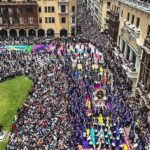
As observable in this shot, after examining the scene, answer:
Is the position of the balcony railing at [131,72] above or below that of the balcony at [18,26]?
below

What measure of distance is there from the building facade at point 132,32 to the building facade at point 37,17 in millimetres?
22729

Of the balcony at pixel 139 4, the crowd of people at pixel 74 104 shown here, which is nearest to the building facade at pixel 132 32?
the balcony at pixel 139 4

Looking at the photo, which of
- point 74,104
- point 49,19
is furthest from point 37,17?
point 74,104

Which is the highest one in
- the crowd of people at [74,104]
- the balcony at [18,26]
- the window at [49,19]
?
the window at [49,19]

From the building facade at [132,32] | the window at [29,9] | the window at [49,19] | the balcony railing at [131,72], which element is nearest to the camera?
the building facade at [132,32]

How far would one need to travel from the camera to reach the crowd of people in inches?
1356

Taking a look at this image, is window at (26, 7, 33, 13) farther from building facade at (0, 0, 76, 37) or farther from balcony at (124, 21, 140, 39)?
balcony at (124, 21, 140, 39)

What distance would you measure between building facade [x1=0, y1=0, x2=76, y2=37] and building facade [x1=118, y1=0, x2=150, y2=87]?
74.6ft

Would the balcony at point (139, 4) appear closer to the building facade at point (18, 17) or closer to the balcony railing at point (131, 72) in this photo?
the balcony railing at point (131, 72)

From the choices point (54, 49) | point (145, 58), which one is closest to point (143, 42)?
point (145, 58)

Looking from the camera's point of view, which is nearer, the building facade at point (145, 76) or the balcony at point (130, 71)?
the building facade at point (145, 76)

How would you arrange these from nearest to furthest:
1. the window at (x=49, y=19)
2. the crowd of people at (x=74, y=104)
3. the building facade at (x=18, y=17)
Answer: the crowd of people at (x=74, y=104)
the building facade at (x=18, y=17)
the window at (x=49, y=19)

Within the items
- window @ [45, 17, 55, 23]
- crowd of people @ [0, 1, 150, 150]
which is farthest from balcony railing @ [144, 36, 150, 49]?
window @ [45, 17, 55, 23]

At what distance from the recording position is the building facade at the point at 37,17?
77625 millimetres
